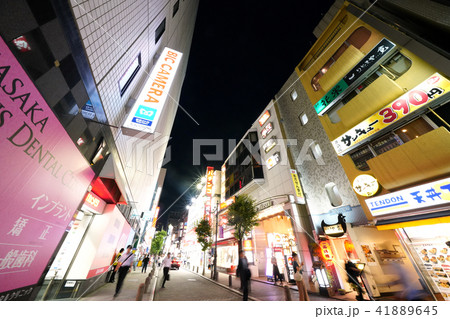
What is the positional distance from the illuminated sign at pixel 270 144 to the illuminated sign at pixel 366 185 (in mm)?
9949

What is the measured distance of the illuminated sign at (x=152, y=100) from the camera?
5.64 m

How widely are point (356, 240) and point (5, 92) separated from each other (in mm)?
13399

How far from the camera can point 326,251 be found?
9.59m

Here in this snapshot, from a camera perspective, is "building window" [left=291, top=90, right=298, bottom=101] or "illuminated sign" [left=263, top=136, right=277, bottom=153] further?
"illuminated sign" [left=263, top=136, right=277, bottom=153]

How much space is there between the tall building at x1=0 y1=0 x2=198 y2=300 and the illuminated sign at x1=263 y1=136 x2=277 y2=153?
43.0 ft

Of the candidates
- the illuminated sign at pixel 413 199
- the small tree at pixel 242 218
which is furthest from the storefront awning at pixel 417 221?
the small tree at pixel 242 218

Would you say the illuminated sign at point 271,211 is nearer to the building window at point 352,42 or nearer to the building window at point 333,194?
the building window at point 333,194

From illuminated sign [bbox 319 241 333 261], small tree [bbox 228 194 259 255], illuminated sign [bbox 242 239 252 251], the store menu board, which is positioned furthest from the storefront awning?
illuminated sign [bbox 242 239 252 251]

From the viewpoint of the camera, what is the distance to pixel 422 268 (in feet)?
19.9

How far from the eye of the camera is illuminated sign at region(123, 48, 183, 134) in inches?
222

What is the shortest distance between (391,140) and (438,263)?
494 centimetres

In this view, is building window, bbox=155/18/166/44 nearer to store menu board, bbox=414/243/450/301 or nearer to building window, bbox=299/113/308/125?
building window, bbox=299/113/308/125
